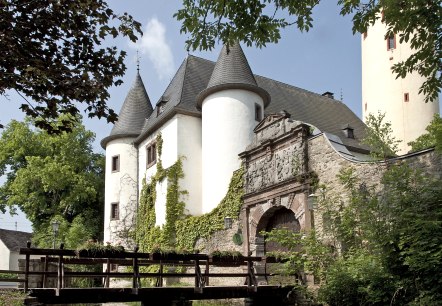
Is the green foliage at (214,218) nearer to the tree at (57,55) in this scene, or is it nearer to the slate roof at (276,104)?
the slate roof at (276,104)

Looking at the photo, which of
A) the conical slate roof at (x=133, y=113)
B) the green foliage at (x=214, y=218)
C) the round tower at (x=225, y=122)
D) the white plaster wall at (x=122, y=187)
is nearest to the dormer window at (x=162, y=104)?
the conical slate roof at (x=133, y=113)

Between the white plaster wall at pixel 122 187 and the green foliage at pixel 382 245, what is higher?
the white plaster wall at pixel 122 187

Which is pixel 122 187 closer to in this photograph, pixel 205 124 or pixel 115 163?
pixel 115 163

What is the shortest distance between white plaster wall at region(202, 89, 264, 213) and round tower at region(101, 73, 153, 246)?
6.45 metres

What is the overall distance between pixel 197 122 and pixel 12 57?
18.2 meters

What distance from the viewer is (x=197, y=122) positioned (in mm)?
24141

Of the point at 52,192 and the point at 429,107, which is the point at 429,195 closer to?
the point at 429,107

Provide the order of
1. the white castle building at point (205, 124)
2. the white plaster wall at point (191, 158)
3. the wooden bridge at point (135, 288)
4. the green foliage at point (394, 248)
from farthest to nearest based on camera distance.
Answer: the white plaster wall at point (191, 158) → the white castle building at point (205, 124) → the wooden bridge at point (135, 288) → the green foliage at point (394, 248)

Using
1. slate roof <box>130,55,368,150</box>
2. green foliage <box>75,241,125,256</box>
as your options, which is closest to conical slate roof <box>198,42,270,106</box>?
slate roof <box>130,55,368,150</box>

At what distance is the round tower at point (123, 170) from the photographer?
89.6 feet

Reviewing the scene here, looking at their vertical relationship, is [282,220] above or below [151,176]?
below

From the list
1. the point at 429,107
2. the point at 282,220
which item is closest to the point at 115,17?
the point at 282,220

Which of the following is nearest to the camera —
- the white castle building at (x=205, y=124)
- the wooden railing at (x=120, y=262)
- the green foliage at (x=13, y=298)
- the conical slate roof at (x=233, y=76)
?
the green foliage at (x=13, y=298)

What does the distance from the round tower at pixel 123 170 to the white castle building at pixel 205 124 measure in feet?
0.18
